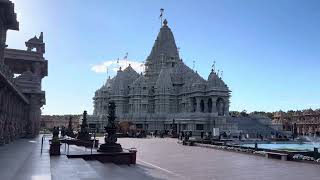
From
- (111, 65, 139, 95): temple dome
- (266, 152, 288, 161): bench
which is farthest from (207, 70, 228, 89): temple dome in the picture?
(266, 152, 288, 161): bench

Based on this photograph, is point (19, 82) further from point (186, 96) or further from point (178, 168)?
point (186, 96)

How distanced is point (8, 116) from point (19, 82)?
11.1 meters

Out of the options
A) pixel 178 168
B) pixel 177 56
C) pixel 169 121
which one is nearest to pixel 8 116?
pixel 178 168

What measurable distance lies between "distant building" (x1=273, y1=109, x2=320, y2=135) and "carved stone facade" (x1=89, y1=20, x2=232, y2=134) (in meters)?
35.1

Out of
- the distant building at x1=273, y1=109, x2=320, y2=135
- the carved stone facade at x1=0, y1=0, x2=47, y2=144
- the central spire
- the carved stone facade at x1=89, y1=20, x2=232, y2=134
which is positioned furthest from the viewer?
the distant building at x1=273, y1=109, x2=320, y2=135

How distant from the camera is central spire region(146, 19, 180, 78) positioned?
358 ft

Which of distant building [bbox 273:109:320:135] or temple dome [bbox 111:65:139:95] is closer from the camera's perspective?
temple dome [bbox 111:65:139:95]

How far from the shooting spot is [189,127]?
88.4 metres

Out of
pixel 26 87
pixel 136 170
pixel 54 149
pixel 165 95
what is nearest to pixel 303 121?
pixel 165 95

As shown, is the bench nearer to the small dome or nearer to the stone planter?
the stone planter

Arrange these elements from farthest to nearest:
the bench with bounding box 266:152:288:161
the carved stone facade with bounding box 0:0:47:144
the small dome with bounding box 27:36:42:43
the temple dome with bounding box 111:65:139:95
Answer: the temple dome with bounding box 111:65:139:95, the small dome with bounding box 27:36:42:43, the carved stone facade with bounding box 0:0:47:144, the bench with bounding box 266:152:288:161

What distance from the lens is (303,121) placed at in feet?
431

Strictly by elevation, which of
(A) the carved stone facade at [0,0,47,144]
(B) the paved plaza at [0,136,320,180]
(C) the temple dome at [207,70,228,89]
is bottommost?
(B) the paved plaza at [0,136,320,180]

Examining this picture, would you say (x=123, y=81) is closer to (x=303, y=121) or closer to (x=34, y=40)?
(x=303, y=121)
